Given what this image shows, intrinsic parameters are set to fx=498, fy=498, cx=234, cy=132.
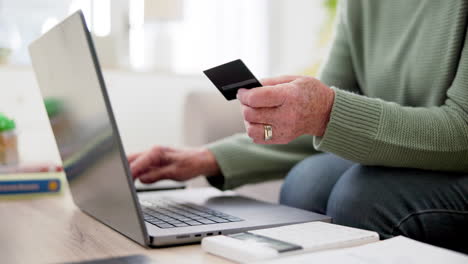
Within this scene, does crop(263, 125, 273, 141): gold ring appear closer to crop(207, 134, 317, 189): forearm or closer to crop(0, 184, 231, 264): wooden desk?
crop(0, 184, 231, 264): wooden desk

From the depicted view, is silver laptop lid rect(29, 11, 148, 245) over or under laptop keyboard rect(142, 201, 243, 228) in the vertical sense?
over

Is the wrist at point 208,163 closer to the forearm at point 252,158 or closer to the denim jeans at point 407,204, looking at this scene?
the forearm at point 252,158

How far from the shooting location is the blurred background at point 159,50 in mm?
2156

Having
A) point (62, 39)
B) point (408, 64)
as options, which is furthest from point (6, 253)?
point (408, 64)

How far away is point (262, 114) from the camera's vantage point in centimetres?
66

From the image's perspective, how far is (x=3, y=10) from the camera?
229 cm

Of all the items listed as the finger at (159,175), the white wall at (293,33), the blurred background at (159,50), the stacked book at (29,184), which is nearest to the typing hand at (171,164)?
the finger at (159,175)

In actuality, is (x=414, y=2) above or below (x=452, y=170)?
above

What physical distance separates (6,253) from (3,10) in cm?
203

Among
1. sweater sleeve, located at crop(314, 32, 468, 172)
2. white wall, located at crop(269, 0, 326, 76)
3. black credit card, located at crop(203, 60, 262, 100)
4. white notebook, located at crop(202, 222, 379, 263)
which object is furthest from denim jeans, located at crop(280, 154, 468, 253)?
white wall, located at crop(269, 0, 326, 76)

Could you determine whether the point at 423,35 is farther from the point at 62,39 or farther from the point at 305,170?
the point at 62,39

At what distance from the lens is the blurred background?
2156 mm

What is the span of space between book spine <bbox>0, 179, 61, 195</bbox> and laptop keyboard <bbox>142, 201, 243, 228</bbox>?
405mm

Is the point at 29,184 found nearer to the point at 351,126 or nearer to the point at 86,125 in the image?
the point at 86,125
